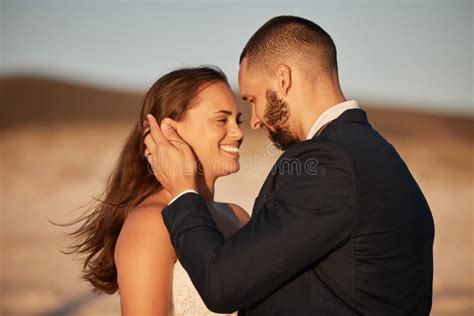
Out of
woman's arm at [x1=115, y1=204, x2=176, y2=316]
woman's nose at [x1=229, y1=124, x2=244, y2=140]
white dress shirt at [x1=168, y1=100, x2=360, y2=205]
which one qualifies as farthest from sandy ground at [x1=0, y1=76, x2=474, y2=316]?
white dress shirt at [x1=168, y1=100, x2=360, y2=205]

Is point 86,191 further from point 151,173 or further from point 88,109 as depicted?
point 151,173

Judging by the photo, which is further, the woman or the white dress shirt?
the woman

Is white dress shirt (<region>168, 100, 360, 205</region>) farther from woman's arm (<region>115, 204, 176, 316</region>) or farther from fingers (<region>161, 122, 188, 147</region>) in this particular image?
woman's arm (<region>115, 204, 176, 316</region>)

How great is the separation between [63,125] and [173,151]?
2312cm

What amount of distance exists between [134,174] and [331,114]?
1.36 m

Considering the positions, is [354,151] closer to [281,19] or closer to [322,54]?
[322,54]

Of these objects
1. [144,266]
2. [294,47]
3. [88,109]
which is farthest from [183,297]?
[88,109]

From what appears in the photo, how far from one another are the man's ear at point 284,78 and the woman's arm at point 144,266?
0.90 m

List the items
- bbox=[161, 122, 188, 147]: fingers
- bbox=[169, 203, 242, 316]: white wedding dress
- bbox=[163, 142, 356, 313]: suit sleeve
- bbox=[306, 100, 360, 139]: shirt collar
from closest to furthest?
1. bbox=[163, 142, 356, 313]: suit sleeve
2. bbox=[306, 100, 360, 139]: shirt collar
3. bbox=[161, 122, 188, 147]: fingers
4. bbox=[169, 203, 242, 316]: white wedding dress

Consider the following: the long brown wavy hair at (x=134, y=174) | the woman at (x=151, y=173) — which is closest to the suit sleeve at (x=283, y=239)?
the woman at (x=151, y=173)

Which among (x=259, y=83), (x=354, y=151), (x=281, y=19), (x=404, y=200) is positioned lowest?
(x=404, y=200)

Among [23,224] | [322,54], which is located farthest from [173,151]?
[23,224]

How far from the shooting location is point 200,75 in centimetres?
376

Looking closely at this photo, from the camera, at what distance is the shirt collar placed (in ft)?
9.42
